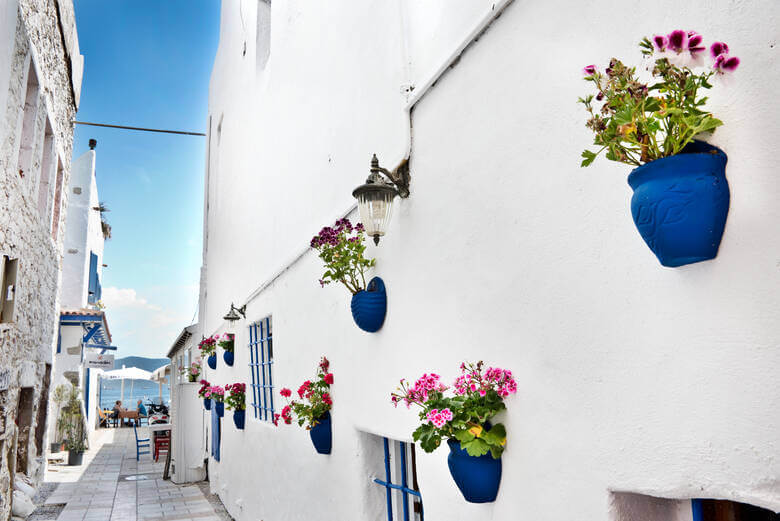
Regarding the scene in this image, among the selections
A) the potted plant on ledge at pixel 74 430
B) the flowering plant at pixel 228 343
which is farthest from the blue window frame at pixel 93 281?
the flowering plant at pixel 228 343

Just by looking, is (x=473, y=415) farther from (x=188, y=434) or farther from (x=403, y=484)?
(x=188, y=434)

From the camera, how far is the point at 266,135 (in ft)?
21.2

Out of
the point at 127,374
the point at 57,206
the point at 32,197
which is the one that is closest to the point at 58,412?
the point at 57,206

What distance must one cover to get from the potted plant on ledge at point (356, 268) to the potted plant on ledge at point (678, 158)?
200 centimetres

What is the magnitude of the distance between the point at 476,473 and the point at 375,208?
4.58 ft

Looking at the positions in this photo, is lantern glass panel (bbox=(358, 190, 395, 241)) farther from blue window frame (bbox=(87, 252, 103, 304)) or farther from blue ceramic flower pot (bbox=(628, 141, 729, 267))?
blue window frame (bbox=(87, 252, 103, 304))

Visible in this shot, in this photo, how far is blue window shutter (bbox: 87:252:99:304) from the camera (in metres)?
19.5

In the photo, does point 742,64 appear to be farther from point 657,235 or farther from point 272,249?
point 272,249

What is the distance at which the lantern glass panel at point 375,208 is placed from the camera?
110 inches

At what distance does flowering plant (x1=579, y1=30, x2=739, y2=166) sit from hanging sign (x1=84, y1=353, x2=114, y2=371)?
18253 millimetres

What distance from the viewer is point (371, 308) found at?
10.3ft

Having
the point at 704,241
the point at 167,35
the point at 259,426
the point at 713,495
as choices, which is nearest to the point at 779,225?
the point at 704,241

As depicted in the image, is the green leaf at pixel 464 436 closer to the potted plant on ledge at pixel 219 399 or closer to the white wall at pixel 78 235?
the potted plant on ledge at pixel 219 399

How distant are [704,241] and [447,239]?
4.50 ft
